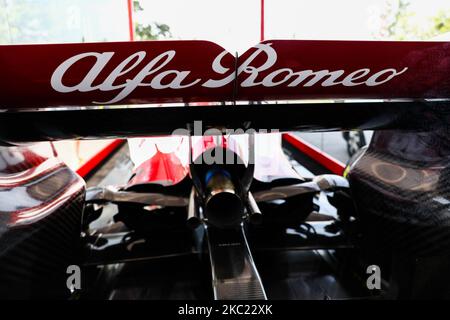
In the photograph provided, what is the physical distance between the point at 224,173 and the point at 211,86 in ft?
1.33

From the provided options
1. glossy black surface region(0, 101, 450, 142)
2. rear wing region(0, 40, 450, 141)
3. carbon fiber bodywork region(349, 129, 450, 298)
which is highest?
rear wing region(0, 40, 450, 141)

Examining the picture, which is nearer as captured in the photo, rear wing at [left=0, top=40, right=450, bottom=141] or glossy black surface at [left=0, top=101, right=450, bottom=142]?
rear wing at [left=0, top=40, right=450, bottom=141]

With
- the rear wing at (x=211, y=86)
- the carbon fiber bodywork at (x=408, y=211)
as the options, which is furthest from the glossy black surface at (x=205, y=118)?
the carbon fiber bodywork at (x=408, y=211)

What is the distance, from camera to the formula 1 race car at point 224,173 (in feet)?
2.19

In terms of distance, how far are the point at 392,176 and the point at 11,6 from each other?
2.36 meters

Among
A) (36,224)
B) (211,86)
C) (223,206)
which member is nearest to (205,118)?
(211,86)

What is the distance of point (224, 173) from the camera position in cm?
104

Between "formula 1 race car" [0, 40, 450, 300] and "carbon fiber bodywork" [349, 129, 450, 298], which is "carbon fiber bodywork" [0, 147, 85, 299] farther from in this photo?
"carbon fiber bodywork" [349, 129, 450, 298]

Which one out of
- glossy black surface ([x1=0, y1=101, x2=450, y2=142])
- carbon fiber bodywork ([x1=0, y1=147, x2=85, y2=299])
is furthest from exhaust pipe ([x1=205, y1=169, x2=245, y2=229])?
carbon fiber bodywork ([x1=0, y1=147, x2=85, y2=299])

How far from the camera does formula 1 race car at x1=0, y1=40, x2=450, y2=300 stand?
0.67 meters

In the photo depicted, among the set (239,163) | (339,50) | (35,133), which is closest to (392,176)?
(239,163)

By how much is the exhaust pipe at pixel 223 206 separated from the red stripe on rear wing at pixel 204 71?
1.01 ft

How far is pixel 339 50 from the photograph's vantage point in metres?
0.68

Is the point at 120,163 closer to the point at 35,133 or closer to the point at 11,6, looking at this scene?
the point at 11,6
